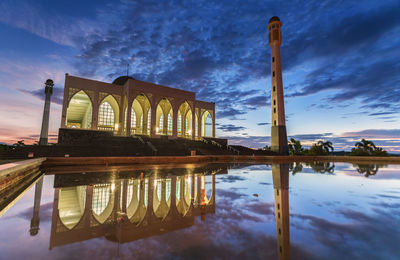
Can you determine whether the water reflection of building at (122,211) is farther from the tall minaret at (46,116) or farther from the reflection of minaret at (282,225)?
the tall minaret at (46,116)

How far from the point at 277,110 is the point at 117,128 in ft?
89.6

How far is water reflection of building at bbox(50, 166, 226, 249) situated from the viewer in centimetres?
349

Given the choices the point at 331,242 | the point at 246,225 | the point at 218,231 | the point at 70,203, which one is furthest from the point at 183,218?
the point at 70,203

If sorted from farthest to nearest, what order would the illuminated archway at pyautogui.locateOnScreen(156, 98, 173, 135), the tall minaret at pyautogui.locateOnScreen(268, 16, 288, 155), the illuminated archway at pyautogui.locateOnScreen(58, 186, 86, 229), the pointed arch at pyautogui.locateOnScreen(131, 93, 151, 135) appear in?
the illuminated archway at pyautogui.locateOnScreen(156, 98, 173, 135) → the pointed arch at pyautogui.locateOnScreen(131, 93, 151, 135) → the tall minaret at pyautogui.locateOnScreen(268, 16, 288, 155) → the illuminated archway at pyautogui.locateOnScreen(58, 186, 86, 229)

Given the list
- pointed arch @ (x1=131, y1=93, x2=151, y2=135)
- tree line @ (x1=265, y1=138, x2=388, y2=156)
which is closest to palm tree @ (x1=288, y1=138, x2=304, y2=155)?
tree line @ (x1=265, y1=138, x2=388, y2=156)

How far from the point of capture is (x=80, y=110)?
4150 cm

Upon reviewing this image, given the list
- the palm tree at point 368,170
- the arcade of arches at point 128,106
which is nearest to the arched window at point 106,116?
the arcade of arches at point 128,106

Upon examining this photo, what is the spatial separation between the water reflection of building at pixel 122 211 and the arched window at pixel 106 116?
30090mm

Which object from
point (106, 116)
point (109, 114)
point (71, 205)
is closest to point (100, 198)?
point (71, 205)

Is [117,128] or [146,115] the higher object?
[146,115]

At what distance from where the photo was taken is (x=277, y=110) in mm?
34250

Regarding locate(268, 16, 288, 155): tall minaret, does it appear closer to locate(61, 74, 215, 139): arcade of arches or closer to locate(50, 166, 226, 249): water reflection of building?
locate(61, 74, 215, 139): arcade of arches

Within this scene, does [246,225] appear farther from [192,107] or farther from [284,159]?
[192,107]

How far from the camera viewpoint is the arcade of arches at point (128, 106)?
30.5m
